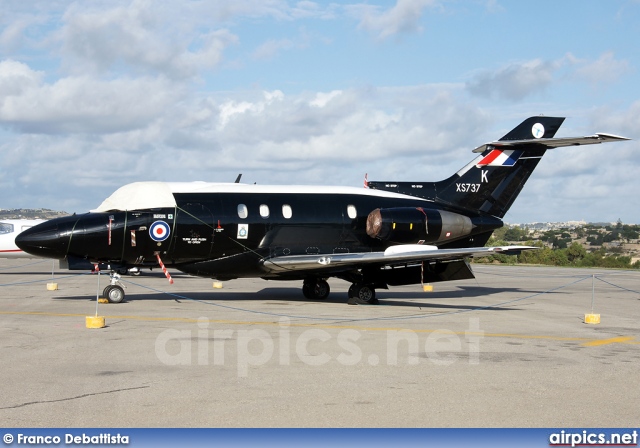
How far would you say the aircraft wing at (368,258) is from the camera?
66.3 feet

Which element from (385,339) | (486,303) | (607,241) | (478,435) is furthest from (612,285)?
(607,241)

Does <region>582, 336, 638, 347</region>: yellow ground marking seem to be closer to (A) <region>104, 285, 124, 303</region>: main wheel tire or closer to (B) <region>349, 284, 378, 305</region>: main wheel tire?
(B) <region>349, 284, 378, 305</region>: main wheel tire

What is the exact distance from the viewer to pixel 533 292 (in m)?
27.6

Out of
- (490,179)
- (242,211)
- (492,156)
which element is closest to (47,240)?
(242,211)

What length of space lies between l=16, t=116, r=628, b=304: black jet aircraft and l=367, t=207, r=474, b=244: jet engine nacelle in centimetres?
3

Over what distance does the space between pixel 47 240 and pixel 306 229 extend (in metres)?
7.16

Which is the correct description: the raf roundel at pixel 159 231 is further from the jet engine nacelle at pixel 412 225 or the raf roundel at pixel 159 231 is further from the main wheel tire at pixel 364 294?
the jet engine nacelle at pixel 412 225

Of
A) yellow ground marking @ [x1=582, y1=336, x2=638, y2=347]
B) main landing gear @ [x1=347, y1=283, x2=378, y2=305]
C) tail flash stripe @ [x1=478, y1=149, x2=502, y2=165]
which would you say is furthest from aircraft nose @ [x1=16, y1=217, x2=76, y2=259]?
tail flash stripe @ [x1=478, y1=149, x2=502, y2=165]

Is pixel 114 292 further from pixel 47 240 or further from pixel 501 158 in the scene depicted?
pixel 501 158

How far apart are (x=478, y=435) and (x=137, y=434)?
332 centimetres

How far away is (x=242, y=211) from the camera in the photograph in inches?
847

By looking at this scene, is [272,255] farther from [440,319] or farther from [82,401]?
[82,401]

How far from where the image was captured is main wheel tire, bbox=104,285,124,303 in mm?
20250

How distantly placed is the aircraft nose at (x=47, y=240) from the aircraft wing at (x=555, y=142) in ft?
44.0
